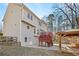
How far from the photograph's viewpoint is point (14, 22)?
9.13ft

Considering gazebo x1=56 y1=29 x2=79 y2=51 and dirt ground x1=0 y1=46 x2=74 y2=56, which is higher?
gazebo x1=56 y1=29 x2=79 y2=51

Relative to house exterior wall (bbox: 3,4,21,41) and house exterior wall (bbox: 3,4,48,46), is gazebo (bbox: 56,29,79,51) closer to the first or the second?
house exterior wall (bbox: 3,4,48,46)

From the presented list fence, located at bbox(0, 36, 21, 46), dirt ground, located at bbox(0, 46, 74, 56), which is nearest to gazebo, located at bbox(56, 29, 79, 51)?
dirt ground, located at bbox(0, 46, 74, 56)

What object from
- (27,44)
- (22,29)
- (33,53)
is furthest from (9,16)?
(33,53)

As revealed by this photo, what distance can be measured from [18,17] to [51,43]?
2.26 feet

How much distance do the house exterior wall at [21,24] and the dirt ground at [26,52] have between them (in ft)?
0.33

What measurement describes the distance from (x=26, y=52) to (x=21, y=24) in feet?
1.52

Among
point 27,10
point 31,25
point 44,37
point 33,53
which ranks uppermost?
point 27,10

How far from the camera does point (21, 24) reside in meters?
2.80

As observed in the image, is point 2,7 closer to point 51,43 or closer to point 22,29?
point 22,29

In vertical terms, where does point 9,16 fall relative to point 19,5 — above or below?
below

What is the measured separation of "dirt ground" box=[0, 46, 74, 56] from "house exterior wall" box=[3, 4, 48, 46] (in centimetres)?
10

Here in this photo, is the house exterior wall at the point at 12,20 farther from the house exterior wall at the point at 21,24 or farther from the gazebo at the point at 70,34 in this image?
the gazebo at the point at 70,34

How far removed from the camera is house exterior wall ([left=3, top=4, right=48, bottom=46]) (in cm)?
278
